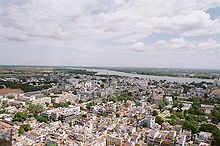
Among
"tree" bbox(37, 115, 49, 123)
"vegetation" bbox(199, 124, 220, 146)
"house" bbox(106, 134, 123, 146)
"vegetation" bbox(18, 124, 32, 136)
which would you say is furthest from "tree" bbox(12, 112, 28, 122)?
"vegetation" bbox(199, 124, 220, 146)

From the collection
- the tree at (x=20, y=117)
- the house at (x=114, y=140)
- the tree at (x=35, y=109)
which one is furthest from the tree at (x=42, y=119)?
the house at (x=114, y=140)

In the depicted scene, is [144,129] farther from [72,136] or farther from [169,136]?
[72,136]

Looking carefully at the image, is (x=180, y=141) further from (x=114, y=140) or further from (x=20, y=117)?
(x=20, y=117)

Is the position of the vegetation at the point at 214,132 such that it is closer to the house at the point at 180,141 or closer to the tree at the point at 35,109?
the house at the point at 180,141

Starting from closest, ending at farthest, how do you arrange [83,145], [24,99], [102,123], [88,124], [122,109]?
[83,145], [88,124], [102,123], [122,109], [24,99]

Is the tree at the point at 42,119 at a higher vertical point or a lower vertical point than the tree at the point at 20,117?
lower

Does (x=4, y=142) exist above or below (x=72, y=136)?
above

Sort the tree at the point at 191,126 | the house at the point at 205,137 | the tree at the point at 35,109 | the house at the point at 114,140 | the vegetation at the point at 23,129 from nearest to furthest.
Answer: the house at the point at 114,140
the vegetation at the point at 23,129
the house at the point at 205,137
the tree at the point at 191,126
the tree at the point at 35,109

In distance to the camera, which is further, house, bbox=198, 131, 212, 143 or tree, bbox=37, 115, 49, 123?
tree, bbox=37, 115, 49, 123

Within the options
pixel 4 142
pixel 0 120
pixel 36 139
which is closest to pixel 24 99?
pixel 0 120

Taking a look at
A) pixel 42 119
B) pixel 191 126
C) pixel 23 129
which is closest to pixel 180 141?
pixel 191 126

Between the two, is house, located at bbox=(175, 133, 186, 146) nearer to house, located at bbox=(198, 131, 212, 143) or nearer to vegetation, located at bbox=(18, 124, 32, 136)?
house, located at bbox=(198, 131, 212, 143)
